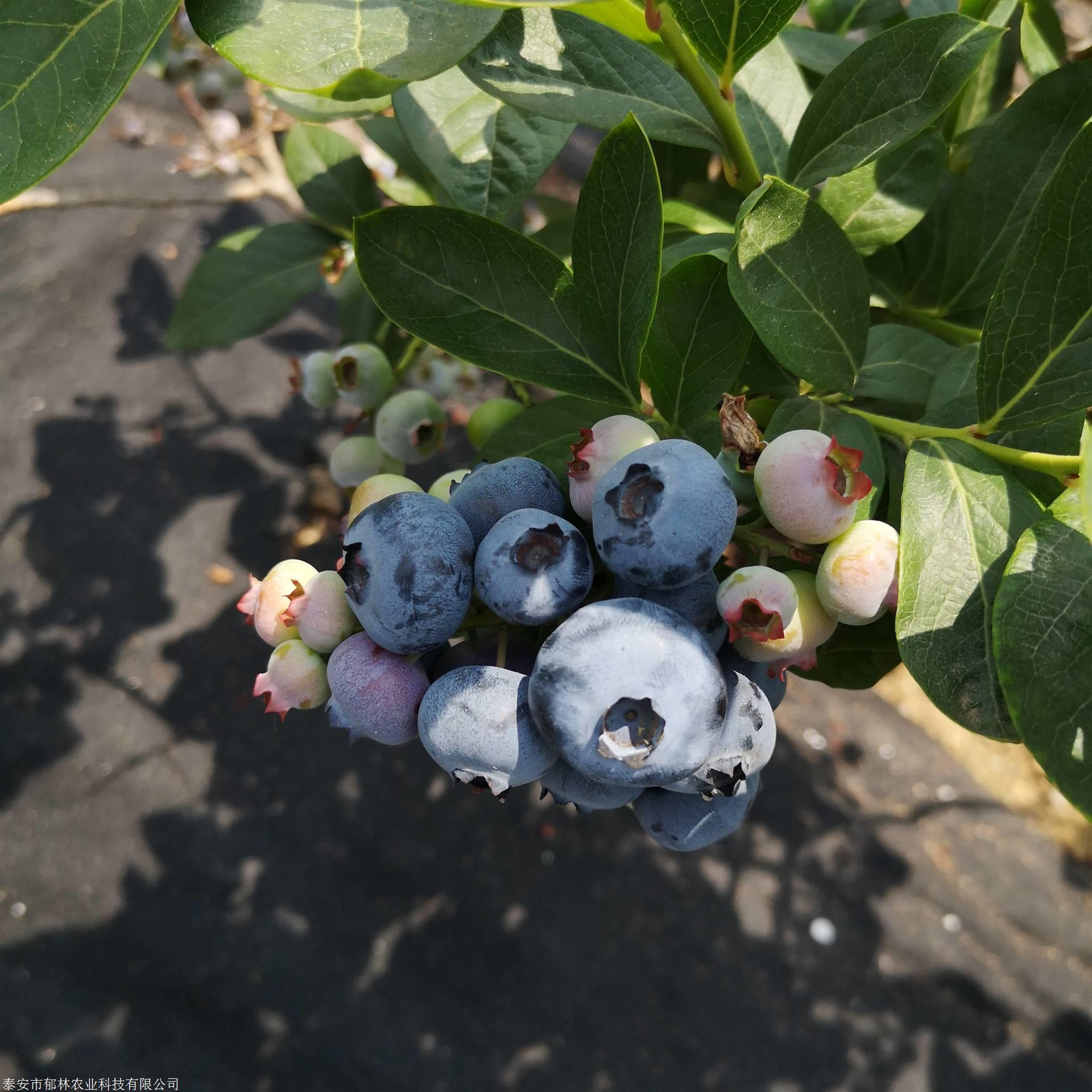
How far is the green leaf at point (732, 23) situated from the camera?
67 centimetres

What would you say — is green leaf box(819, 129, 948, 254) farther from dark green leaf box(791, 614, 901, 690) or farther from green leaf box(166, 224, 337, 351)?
green leaf box(166, 224, 337, 351)

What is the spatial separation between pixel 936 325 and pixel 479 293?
641mm

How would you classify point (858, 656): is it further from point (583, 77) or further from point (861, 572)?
point (583, 77)

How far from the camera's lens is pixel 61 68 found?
1.82 feet

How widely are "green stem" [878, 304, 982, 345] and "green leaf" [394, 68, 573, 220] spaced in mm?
515

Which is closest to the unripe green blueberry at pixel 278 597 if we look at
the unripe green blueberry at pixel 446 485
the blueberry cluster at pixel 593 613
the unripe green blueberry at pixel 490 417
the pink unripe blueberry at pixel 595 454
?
the blueberry cluster at pixel 593 613

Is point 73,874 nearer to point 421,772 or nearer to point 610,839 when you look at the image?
point 421,772

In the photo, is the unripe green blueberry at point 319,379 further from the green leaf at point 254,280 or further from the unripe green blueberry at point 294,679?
the unripe green blueberry at point 294,679

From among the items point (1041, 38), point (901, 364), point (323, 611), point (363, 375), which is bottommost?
point (363, 375)

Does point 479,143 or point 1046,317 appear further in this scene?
point 479,143

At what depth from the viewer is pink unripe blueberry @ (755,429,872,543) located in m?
0.62

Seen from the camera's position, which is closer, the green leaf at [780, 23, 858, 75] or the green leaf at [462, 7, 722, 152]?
the green leaf at [462, 7, 722, 152]

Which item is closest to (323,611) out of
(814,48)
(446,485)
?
(446,485)

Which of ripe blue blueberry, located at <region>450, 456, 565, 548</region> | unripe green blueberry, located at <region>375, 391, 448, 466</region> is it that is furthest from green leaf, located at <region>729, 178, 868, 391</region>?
unripe green blueberry, located at <region>375, 391, 448, 466</region>
